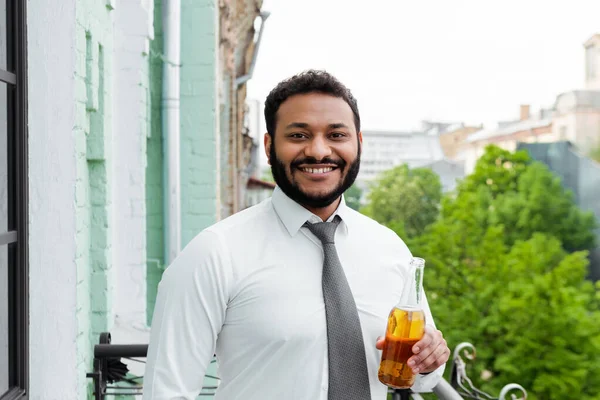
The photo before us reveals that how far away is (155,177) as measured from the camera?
5.77m

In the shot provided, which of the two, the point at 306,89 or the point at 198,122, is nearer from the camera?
the point at 306,89

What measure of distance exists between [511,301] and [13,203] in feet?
60.2

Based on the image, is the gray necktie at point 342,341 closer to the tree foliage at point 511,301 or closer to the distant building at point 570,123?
the tree foliage at point 511,301

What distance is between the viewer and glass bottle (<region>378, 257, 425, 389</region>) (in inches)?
62.0

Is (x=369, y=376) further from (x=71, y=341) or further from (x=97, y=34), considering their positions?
(x=97, y=34)

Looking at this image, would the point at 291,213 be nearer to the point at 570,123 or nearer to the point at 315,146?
the point at 315,146

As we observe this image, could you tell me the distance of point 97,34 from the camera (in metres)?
2.93

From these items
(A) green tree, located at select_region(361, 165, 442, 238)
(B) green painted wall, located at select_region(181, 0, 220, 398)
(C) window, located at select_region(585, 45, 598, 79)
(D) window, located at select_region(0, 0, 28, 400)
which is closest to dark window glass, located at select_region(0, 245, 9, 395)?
(D) window, located at select_region(0, 0, 28, 400)

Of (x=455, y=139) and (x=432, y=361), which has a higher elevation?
(x=455, y=139)

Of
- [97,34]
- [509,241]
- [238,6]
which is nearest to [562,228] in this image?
[509,241]

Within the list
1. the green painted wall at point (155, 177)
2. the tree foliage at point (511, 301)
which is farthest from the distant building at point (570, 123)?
the green painted wall at point (155, 177)

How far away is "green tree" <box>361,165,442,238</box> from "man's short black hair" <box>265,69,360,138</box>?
4886 centimetres

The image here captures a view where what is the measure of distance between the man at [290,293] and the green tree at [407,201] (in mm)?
48839

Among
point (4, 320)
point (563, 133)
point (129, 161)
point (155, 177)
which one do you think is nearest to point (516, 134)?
point (563, 133)
